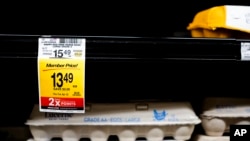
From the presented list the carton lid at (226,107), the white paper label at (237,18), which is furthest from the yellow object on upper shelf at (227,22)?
the carton lid at (226,107)

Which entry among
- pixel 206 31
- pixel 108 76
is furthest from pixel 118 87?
pixel 206 31

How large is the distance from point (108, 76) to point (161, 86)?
20 cm

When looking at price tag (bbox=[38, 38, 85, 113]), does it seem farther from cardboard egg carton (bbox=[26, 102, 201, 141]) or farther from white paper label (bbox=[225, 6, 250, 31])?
white paper label (bbox=[225, 6, 250, 31])

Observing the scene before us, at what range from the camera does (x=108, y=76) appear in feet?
3.73

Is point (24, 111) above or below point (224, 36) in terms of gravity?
below

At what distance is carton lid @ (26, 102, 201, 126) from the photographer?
31.1 inches

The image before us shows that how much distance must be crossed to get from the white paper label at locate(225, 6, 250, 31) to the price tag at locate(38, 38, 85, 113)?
0.36 meters

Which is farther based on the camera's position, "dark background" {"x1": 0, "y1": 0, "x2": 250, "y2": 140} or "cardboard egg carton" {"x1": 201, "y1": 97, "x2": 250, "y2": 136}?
"dark background" {"x1": 0, "y1": 0, "x2": 250, "y2": 140}

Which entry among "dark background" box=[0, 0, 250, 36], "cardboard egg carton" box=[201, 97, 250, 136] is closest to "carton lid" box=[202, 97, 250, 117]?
"cardboard egg carton" box=[201, 97, 250, 136]

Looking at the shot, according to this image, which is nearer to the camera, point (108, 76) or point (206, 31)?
point (206, 31)

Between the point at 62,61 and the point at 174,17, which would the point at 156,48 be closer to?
the point at 62,61

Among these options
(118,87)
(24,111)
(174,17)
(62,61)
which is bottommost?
(24,111)

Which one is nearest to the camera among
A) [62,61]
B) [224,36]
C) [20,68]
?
[62,61]

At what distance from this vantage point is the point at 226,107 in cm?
86
